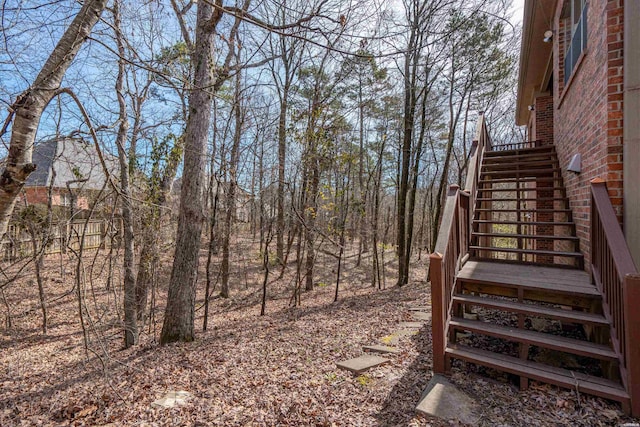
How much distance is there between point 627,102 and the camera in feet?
10.0

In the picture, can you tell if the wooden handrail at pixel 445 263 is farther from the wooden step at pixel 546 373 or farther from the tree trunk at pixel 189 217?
the tree trunk at pixel 189 217

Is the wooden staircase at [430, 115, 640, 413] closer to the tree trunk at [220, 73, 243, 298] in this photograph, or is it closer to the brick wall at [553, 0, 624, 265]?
the brick wall at [553, 0, 624, 265]

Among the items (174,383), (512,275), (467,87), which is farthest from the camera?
(467,87)

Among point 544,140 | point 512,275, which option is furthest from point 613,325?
point 544,140

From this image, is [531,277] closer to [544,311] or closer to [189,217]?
[544,311]

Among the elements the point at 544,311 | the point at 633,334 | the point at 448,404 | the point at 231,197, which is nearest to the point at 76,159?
the point at 231,197

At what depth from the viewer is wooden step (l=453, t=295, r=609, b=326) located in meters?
2.94

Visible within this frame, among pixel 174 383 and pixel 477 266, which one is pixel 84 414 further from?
pixel 477 266

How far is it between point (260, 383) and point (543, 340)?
286 centimetres

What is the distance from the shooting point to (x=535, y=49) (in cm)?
753

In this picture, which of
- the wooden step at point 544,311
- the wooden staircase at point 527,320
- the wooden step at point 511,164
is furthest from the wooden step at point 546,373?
the wooden step at point 511,164

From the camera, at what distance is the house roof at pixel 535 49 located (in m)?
6.48

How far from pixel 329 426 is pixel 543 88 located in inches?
389

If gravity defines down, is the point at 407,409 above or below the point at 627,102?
below
